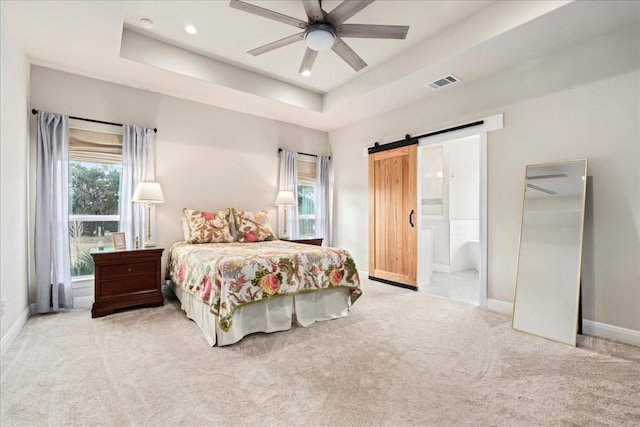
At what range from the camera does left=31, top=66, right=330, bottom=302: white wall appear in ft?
11.4

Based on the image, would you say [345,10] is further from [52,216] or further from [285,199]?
[52,216]

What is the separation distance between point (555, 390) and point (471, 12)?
319 centimetres

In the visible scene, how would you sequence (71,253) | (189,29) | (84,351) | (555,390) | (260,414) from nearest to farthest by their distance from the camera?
(260,414) → (555,390) → (84,351) → (189,29) → (71,253)

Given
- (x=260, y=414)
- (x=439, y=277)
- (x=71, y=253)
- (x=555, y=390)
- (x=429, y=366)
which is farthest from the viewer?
(x=439, y=277)

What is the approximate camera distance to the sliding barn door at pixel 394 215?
4.39 meters

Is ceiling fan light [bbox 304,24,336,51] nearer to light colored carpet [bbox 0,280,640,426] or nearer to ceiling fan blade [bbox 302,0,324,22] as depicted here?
ceiling fan blade [bbox 302,0,324,22]

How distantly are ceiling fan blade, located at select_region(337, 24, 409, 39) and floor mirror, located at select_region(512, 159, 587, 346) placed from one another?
78.0 inches

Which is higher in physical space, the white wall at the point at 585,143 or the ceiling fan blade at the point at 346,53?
the ceiling fan blade at the point at 346,53

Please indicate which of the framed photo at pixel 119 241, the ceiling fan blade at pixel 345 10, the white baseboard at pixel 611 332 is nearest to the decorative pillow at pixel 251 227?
the framed photo at pixel 119 241

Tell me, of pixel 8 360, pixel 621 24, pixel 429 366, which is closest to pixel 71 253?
pixel 8 360

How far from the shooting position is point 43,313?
316 cm

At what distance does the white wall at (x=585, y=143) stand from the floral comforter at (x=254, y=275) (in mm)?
1924

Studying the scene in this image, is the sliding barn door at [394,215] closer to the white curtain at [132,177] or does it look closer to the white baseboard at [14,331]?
the white curtain at [132,177]

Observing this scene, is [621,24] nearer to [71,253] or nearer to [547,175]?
[547,175]
